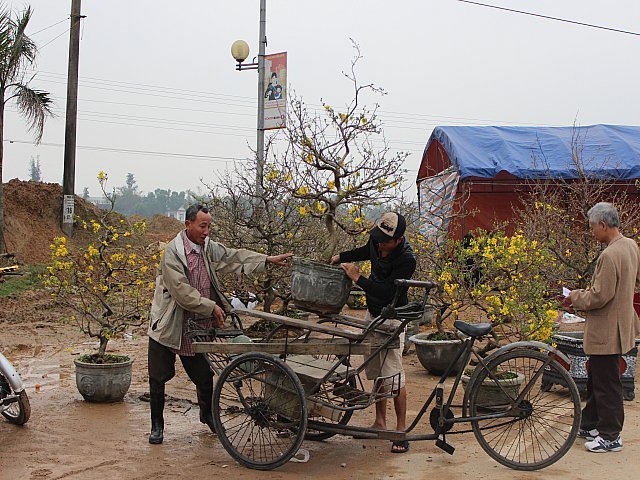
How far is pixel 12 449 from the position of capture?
529 centimetres

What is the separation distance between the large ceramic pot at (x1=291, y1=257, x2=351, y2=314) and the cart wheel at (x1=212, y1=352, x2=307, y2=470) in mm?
A: 533

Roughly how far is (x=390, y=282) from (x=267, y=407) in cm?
125

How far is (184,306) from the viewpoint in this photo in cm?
522

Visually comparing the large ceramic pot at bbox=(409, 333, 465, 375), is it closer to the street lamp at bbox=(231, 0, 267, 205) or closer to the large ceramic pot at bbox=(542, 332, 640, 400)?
the large ceramic pot at bbox=(542, 332, 640, 400)

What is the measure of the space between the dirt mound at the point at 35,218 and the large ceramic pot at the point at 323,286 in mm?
15551

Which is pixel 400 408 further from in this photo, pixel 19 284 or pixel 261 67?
pixel 19 284

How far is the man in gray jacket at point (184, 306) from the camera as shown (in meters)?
5.38

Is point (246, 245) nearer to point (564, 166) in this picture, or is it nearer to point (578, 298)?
point (578, 298)

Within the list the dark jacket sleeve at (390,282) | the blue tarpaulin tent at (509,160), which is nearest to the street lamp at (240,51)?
the blue tarpaulin tent at (509,160)

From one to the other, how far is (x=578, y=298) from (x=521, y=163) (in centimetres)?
974

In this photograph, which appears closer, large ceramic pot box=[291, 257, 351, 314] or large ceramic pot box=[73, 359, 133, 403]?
large ceramic pot box=[291, 257, 351, 314]

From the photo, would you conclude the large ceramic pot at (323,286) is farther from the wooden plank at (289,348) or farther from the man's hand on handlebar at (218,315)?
the man's hand on handlebar at (218,315)

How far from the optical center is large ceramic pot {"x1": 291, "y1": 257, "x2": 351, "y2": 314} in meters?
5.12

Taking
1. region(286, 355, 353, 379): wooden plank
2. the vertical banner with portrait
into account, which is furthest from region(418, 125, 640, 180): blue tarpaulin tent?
region(286, 355, 353, 379): wooden plank
